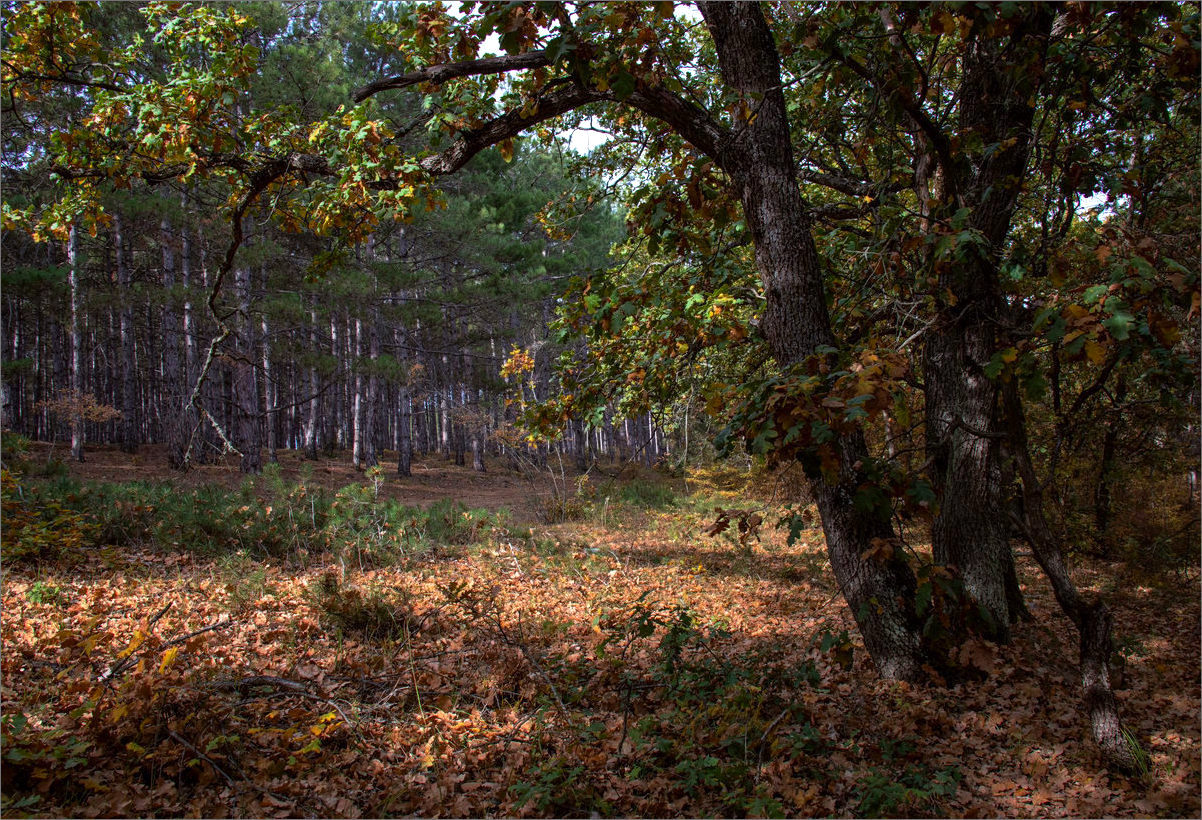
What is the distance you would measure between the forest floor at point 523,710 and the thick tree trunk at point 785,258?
1.68 ft

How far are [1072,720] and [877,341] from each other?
8.95ft

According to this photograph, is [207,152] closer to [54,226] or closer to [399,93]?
[54,226]

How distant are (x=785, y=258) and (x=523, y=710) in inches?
134

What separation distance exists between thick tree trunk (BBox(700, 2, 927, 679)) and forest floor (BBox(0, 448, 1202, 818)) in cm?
51

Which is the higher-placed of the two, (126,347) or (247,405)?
(126,347)

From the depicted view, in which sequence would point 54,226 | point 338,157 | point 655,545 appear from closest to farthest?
point 338,157
point 54,226
point 655,545

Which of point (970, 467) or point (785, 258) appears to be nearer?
point (785, 258)

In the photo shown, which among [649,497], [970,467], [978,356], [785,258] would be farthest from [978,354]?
[649,497]

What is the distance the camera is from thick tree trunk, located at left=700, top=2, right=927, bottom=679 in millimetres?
3906

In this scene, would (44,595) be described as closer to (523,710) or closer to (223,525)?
(223,525)

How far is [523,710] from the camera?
4020 mm

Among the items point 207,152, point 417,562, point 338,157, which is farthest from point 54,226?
point 417,562

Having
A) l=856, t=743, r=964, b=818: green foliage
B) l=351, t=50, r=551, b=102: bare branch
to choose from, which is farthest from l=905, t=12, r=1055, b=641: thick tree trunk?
l=351, t=50, r=551, b=102: bare branch

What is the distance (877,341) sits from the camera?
4582 millimetres
